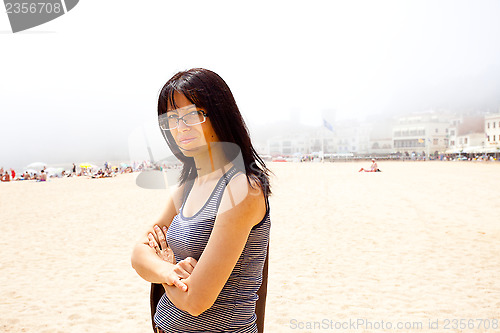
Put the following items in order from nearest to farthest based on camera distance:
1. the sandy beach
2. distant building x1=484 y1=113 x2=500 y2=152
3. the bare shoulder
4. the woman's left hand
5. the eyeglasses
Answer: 1. the bare shoulder
2. the eyeglasses
3. the woman's left hand
4. the sandy beach
5. distant building x1=484 y1=113 x2=500 y2=152

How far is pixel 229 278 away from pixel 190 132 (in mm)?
474

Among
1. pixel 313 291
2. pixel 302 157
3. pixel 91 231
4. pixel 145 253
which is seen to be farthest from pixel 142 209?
pixel 302 157

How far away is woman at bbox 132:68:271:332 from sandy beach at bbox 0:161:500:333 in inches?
10.1

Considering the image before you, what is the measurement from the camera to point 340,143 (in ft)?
348

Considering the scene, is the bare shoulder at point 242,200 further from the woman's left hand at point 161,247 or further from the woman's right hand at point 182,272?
the woman's left hand at point 161,247

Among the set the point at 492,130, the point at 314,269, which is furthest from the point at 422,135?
the point at 314,269

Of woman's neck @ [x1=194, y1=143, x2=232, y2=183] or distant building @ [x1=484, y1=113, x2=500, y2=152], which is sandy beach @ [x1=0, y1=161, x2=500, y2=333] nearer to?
woman's neck @ [x1=194, y1=143, x2=232, y2=183]

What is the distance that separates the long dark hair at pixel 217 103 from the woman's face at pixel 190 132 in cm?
1

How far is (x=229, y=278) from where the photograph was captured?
1217mm

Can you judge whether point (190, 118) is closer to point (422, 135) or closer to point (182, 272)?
point (182, 272)

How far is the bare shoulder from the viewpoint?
3.45 feet

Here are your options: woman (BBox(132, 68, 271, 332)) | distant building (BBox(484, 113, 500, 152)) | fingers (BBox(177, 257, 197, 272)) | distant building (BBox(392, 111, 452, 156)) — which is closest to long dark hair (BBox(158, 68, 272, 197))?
woman (BBox(132, 68, 271, 332))

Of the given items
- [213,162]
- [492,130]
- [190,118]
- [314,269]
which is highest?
[492,130]

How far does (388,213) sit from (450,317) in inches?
271
